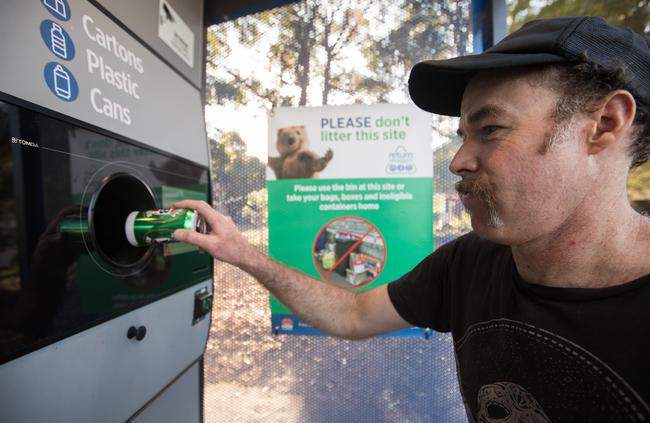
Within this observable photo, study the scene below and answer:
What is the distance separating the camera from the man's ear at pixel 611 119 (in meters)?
0.72

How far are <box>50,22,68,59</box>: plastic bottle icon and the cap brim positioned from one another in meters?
0.78

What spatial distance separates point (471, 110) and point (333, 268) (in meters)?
0.81

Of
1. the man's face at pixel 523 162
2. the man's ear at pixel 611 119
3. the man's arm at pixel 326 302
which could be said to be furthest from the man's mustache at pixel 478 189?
the man's arm at pixel 326 302

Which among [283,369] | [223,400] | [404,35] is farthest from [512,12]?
[223,400]

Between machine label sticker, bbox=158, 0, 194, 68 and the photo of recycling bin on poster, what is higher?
machine label sticker, bbox=158, 0, 194, 68

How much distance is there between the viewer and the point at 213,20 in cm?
149

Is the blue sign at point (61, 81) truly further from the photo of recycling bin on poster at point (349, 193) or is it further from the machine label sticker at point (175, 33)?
the photo of recycling bin on poster at point (349, 193)

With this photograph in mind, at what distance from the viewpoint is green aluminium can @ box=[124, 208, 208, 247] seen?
2.94 ft

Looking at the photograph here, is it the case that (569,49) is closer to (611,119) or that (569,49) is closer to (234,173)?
(611,119)

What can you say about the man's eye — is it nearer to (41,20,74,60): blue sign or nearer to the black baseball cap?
the black baseball cap

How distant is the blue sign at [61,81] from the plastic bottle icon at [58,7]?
0.11m

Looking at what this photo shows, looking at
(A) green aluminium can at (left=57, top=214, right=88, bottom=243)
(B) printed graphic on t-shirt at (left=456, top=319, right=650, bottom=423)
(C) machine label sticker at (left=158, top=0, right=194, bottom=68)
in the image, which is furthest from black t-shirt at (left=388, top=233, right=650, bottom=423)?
→ (C) machine label sticker at (left=158, top=0, right=194, bottom=68)

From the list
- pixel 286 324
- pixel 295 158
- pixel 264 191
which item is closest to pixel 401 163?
pixel 295 158

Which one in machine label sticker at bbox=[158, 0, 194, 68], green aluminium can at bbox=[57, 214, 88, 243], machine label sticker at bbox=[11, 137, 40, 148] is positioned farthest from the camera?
machine label sticker at bbox=[158, 0, 194, 68]
